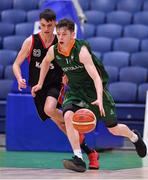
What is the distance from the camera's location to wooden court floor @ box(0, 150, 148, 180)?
594cm

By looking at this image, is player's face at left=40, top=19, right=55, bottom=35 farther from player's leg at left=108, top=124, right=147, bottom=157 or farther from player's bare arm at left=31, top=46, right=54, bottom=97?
player's leg at left=108, top=124, right=147, bottom=157

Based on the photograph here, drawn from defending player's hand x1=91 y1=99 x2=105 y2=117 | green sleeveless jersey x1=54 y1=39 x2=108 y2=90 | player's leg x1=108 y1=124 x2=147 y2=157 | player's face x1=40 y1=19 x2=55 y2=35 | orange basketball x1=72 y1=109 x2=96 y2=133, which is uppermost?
player's face x1=40 y1=19 x2=55 y2=35

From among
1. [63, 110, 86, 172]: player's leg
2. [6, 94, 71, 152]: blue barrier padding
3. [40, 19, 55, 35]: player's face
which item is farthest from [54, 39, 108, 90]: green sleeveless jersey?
[6, 94, 71, 152]: blue barrier padding

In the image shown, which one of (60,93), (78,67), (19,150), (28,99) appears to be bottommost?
Answer: (19,150)

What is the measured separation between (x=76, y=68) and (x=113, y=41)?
498 cm

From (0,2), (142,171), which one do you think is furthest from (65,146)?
(0,2)

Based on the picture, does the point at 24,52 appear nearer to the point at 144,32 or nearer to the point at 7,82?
the point at 7,82

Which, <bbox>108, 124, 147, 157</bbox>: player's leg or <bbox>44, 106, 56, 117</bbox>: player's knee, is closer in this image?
<bbox>108, 124, 147, 157</bbox>: player's leg

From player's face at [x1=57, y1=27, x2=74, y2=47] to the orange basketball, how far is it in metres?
0.70

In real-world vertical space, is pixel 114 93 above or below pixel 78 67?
below

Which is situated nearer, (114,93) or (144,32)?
(114,93)

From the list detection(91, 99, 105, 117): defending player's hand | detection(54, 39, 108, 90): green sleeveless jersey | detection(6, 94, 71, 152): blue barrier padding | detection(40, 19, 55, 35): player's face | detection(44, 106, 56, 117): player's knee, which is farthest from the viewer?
detection(6, 94, 71, 152): blue barrier padding

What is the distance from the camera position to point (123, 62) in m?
10.7

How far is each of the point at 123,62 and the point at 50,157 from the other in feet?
10.5
